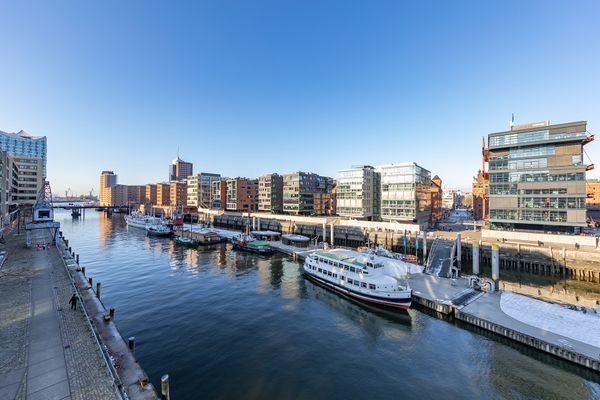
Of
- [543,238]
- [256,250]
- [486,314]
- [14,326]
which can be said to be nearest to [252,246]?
[256,250]

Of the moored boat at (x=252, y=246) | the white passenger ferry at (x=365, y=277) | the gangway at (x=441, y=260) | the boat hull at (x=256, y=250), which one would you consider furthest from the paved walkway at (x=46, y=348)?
the gangway at (x=441, y=260)

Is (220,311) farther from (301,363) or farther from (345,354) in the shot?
(345,354)

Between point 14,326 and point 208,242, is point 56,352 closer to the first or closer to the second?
point 14,326

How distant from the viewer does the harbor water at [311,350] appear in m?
20.8

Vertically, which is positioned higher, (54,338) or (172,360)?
(54,338)

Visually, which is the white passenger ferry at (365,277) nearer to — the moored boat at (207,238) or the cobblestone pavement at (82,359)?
the cobblestone pavement at (82,359)

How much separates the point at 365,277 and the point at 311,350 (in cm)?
1671

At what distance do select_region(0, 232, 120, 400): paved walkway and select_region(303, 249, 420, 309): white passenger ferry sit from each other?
31292 millimetres

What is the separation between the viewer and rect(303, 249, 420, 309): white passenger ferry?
120 ft

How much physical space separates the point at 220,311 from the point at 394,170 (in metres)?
81.5

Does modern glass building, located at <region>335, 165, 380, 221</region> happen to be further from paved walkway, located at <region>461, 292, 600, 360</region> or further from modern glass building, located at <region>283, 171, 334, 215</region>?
paved walkway, located at <region>461, 292, 600, 360</region>

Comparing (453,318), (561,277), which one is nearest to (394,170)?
(561,277)

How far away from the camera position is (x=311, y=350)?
2614 cm

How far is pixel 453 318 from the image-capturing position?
32375mm
